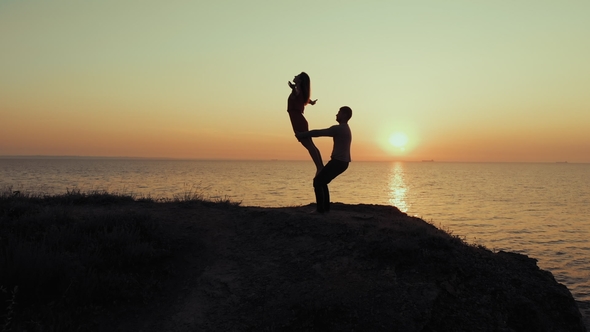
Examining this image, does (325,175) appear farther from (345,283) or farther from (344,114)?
(345,283)

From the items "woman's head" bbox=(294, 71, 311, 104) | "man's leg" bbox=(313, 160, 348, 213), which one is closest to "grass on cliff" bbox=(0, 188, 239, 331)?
"man's leg" bbox=(313, 160, 348, 213)

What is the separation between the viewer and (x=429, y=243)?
8453 mm

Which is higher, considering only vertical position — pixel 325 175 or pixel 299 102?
pixel 299 102

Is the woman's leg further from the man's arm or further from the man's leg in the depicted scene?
the man's arm

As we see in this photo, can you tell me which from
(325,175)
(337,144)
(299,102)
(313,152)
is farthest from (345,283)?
(299,102)

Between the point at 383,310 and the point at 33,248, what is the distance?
19.1 feet

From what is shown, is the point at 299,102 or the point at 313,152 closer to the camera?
the point at 299,102

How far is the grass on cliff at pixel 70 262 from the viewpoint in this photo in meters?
5.93

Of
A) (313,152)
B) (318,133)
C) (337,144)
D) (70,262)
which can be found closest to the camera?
(70,262)

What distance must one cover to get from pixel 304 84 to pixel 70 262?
6261 mm

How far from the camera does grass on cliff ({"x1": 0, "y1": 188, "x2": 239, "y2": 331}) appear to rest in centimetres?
593

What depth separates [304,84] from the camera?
1005cm

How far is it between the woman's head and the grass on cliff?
454 cm

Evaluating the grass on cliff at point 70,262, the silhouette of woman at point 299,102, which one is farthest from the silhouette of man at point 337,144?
the grass on cliff at point 70,262
